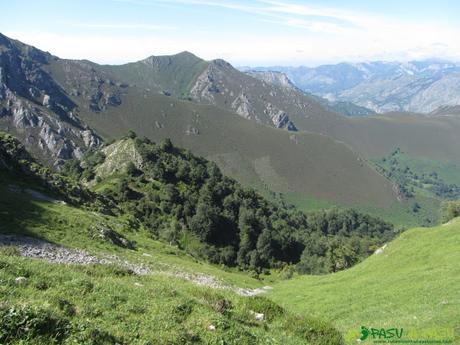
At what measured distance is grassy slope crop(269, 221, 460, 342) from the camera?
22.4 metres

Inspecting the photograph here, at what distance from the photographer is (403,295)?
27844 millimetres

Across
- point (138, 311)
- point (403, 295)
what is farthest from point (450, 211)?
point (138, 311)

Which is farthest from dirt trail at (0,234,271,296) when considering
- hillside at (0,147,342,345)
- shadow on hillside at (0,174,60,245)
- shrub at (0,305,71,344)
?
shrub at (0,305,71,344)

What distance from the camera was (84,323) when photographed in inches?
444

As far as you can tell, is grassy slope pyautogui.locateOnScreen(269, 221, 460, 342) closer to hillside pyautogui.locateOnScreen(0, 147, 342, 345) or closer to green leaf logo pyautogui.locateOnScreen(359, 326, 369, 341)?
green leaf logo pyautogui.locateOnScreen(359, 326, 369, 341)

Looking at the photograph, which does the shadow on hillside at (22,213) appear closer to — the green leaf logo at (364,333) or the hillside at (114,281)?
the hillside at (114,281)

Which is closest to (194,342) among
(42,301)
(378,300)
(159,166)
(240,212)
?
(42,301)

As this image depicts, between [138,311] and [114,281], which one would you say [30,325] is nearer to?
[138,311]

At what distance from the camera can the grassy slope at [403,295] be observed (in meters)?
22.4

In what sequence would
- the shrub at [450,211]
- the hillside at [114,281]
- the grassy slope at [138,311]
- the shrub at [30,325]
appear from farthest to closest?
1. the shrub at [450,211]
2. the grassy slope at [138,311]
3. the hillside at [114,281]
4. the shrub at [30,325]

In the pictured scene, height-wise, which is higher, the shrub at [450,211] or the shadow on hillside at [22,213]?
the shadow on hillside at [22,213]

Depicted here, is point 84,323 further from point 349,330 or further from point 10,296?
point 349,330

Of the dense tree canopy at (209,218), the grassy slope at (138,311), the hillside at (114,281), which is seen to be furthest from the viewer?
the dense tree canopy at (209,218)

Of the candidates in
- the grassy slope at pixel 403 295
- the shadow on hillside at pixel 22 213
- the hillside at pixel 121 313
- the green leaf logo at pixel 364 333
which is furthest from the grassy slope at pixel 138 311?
the shadow on hillside at pixel 22 213
